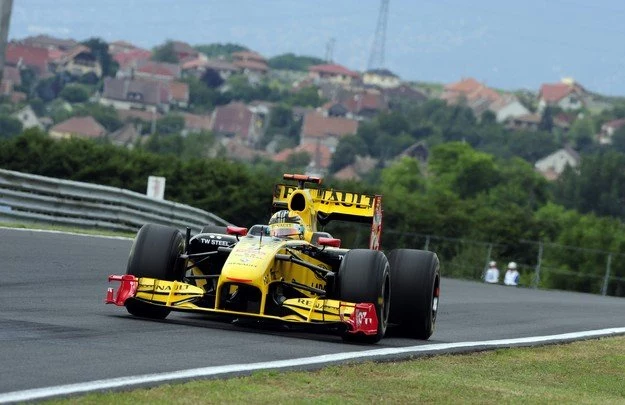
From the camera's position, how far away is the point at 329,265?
49.3 feet

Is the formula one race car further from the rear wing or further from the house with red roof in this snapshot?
the house with red roof

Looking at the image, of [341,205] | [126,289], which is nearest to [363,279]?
[126,289]

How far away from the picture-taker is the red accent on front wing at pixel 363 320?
1389 cm

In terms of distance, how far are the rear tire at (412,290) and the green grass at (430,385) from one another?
85 centimetres

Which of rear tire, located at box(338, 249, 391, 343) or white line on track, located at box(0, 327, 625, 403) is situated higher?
rear tire, located at box(338, 249, 391, 343)

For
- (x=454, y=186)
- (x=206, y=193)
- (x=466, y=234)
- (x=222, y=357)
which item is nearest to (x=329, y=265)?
(x=222, y=357)

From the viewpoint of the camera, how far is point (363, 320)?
14023 millimetres

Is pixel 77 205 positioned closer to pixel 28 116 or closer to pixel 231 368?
pixel 231 368

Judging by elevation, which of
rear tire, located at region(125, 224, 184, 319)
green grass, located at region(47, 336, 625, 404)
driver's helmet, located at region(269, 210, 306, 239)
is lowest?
green grass, located at region(47, 336, 625, 404)

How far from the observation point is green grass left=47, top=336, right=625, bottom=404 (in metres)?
9.87

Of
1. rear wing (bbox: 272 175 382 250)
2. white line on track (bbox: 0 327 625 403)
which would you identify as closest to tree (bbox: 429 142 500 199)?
rear wing (bbox: 272 175 382 250)

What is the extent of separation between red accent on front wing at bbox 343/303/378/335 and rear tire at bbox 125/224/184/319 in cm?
168

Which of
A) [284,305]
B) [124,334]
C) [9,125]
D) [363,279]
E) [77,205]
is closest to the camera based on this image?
[124,334]

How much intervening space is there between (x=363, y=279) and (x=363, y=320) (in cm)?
36
